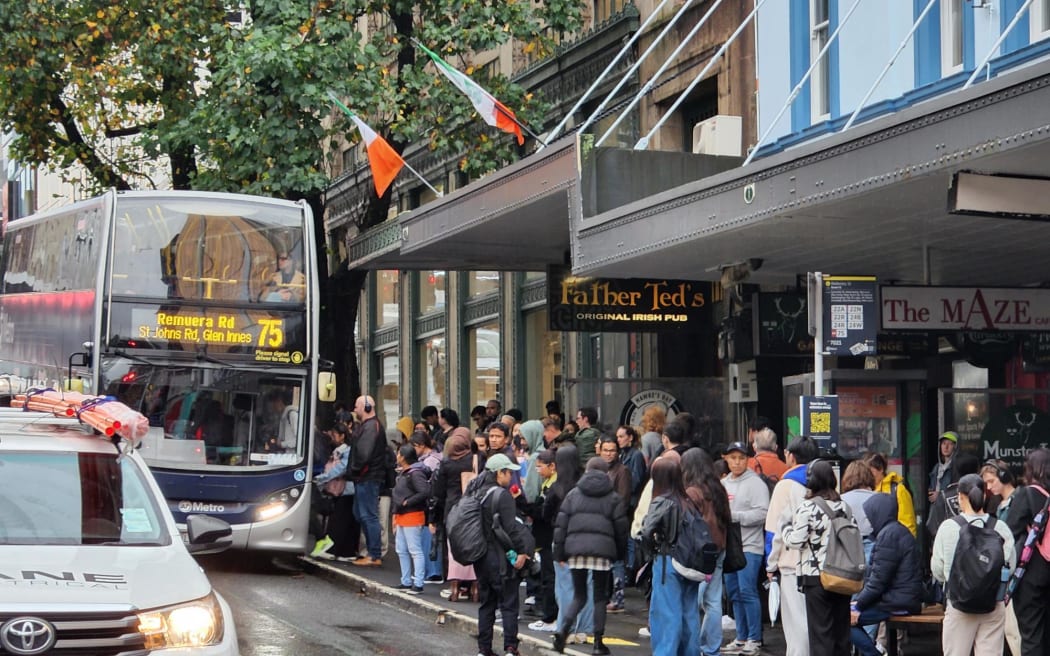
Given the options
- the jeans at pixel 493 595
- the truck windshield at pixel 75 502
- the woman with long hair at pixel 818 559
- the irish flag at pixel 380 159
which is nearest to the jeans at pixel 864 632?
the woman with long hair at pixel 818 559

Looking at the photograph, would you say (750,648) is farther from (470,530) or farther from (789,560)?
(470,530)

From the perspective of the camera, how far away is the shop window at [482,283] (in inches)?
1211

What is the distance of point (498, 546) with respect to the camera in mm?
13203

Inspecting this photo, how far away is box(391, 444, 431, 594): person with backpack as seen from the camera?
57.9 feet

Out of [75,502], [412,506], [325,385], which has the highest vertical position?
[325,385]

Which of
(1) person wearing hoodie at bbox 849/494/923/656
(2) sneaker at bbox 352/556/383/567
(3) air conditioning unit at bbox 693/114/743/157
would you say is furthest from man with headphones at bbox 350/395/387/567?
(1) person wearing hoodie at bbox 849/494/923/656

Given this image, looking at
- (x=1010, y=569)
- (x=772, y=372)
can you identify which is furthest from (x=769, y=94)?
A: (x=1010, y=569)

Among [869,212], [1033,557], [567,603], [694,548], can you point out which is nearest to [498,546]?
[567,603]

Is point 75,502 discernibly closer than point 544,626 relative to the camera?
Yes

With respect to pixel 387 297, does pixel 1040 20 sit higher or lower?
higher

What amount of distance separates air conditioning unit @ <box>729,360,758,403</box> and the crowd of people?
2640mm

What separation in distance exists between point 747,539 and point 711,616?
1313mm

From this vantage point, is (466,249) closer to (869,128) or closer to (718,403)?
(718,403)

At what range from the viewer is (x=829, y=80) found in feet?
64.6
